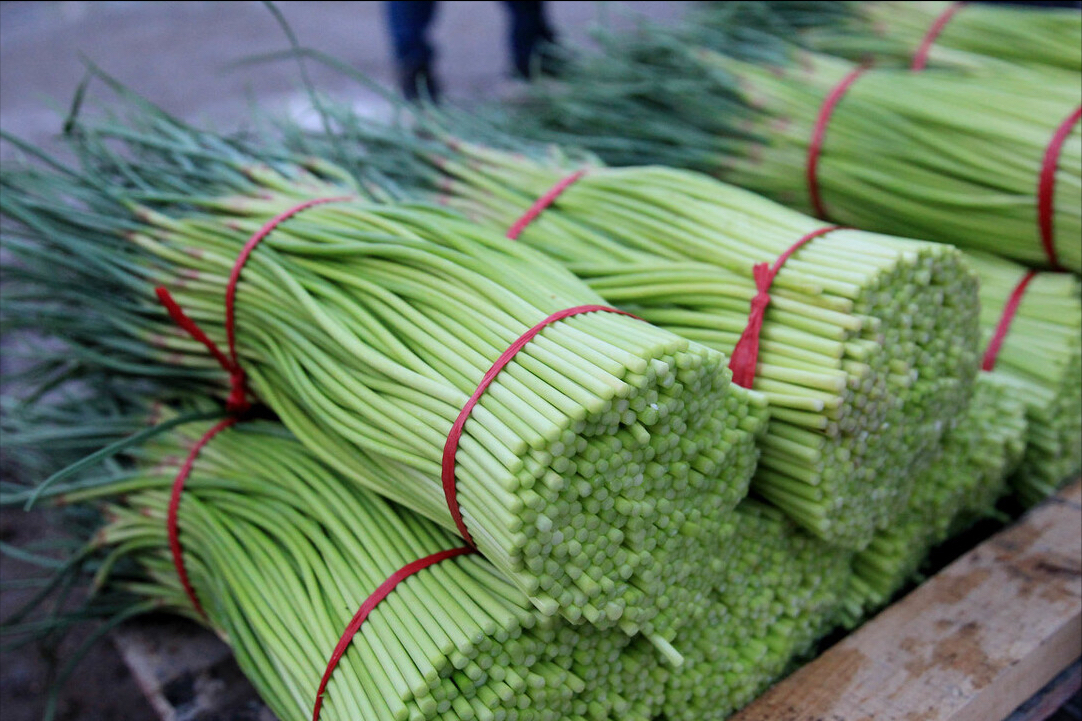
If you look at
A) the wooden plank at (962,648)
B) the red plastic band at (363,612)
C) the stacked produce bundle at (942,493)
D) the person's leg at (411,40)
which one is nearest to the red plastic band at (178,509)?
the red plastic band at (363,612)

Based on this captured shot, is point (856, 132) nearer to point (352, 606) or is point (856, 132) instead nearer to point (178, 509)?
point (352, 606)

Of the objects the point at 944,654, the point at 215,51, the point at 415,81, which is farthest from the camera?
the point at 215,51

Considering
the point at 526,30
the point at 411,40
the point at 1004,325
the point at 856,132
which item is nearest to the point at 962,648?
the point at 1004,325

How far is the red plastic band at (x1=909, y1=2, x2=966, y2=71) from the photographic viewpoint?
2.47 meters

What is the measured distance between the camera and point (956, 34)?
248 centimetres

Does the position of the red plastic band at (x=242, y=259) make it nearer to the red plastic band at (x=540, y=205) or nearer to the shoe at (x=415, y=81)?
the red plastic band at (x=540, y=205)

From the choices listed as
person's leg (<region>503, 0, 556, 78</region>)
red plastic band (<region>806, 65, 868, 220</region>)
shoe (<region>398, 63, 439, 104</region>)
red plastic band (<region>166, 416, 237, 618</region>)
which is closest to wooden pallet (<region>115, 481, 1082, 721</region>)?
red plastic band (<region>166, 416, 237, 618</region>)

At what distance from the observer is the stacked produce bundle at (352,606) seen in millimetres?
1277

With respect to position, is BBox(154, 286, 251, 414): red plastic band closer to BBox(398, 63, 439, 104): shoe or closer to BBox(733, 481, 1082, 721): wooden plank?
BBox(733, 481, 1082, 721): wooden plank

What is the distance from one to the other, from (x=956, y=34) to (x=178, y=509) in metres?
2.36

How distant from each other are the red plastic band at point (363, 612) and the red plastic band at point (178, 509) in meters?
0.62

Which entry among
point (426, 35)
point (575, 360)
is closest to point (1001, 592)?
point (575, 360)

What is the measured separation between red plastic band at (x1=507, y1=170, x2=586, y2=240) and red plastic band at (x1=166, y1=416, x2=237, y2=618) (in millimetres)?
753

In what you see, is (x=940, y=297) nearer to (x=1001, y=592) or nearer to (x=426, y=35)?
(x=1001, y=592)
